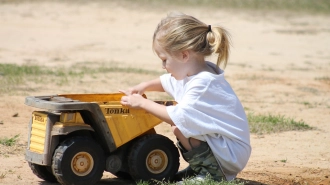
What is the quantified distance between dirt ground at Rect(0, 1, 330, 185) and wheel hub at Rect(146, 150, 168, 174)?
27cm

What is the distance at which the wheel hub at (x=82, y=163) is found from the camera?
15.7 ft

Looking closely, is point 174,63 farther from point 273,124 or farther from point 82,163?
point 273,124

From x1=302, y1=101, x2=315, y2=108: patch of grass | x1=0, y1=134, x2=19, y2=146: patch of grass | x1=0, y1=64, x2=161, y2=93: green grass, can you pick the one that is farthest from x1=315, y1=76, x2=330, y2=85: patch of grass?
x1=0, y1=134, x2=19, y2=146: patch of grass

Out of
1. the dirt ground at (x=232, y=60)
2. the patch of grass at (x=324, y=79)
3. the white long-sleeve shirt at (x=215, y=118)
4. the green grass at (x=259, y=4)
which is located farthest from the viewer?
the green grass at (x=259, y=4)

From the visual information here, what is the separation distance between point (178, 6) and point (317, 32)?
4.96 metres

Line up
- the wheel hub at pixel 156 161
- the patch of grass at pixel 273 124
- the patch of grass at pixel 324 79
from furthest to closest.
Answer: the patch of grass at pixel 324 79 < the patch of grass at pixel 273 124 < the wheel hub at pixel 156 161

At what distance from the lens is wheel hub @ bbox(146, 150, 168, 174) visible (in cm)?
504

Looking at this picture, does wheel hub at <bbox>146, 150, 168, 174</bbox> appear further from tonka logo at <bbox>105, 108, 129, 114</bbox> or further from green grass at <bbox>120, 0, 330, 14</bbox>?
Answer: green grass at <bbox>120, 0, 330, 14</bbox>

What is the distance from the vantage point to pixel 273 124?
7668mm

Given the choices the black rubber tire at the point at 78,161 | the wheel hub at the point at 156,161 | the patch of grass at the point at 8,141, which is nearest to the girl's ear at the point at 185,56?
the wheel hub at the point at 156,161

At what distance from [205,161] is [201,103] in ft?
1.27

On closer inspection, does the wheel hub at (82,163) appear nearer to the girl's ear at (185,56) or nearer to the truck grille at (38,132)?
the truck grille at (38,132)

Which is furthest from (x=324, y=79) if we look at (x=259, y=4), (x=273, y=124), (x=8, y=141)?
(x=259, y=4)

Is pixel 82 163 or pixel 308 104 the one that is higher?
pixel 82 163
